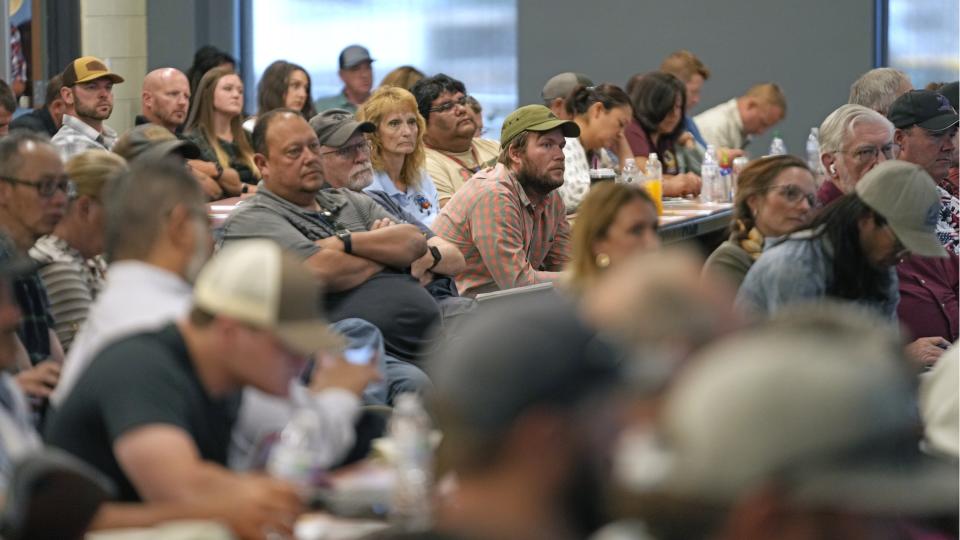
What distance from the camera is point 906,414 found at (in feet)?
4.13

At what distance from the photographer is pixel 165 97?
724cm

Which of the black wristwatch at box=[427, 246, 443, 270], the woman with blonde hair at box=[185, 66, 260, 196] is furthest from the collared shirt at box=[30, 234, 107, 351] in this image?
the woman with blonde hair at box=[185, 66, 260, 196]

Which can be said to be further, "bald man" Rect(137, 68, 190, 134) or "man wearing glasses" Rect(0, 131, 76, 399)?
"bald man" Rect(137, 68, 190, 134)

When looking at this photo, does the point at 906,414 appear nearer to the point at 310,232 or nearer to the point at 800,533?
the point at 800,533

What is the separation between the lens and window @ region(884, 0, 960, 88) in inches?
412

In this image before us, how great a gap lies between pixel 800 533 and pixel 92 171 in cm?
259

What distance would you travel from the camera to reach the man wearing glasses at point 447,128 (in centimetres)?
629

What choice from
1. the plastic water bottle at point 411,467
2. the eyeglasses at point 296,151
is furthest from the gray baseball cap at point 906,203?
the eyeglasses at point 296,151

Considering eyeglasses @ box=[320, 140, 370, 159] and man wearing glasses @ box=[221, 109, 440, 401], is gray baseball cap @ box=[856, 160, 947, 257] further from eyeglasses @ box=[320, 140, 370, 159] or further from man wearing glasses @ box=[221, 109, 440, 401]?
eyeglasses @ box=[320, 140, 370, 159]

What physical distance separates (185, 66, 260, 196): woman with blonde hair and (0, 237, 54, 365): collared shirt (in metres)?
3.54

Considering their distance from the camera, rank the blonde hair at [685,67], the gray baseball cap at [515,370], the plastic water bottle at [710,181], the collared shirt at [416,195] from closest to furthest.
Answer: the gray baseball cap at [515,370]
the collared shirt at [416,195]
the plastic water bottle at [710,181]
the blonde hair at [685,67]

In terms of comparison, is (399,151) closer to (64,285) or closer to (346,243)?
(346,243)

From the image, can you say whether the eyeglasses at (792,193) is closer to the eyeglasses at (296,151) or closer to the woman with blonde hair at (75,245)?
the eyeglasses at (296,151)

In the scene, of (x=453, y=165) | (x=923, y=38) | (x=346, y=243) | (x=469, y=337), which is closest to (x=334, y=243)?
(x=346, y=243)
